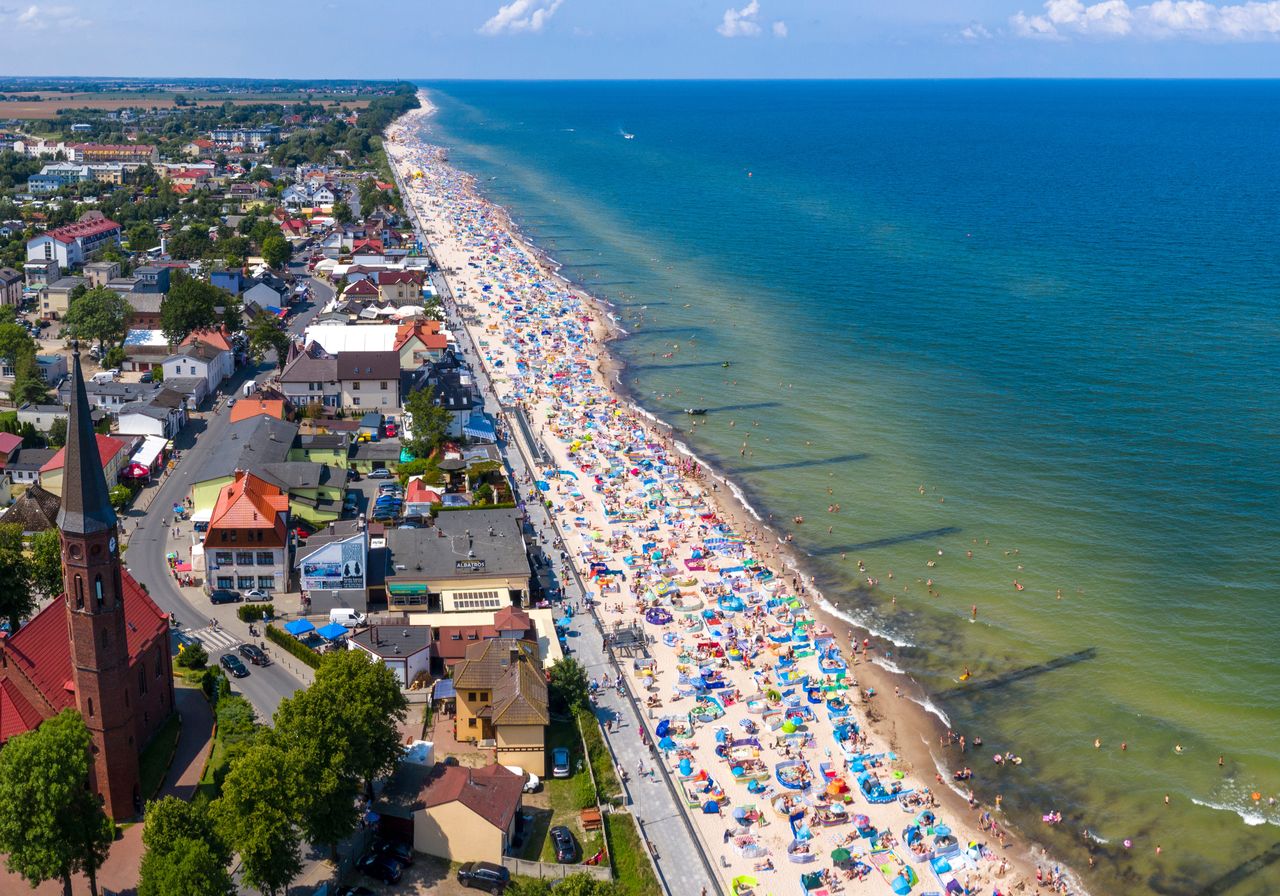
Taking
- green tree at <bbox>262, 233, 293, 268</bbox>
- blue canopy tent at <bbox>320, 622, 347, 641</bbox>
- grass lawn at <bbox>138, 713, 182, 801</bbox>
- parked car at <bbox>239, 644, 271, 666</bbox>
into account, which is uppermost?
green tree at <bbox>262, 233, 293, 268</bbox>

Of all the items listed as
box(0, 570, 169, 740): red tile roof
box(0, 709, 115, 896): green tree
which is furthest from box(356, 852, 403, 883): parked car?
box(0, 570, 169, 740): red tile roof

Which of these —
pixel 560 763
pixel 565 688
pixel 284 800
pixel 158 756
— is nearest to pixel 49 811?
pixel 284 800

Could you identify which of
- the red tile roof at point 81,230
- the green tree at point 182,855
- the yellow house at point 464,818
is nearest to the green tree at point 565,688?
the yellow house at point 464,818

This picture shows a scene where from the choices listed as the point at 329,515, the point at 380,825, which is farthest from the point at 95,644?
the point at 329,515

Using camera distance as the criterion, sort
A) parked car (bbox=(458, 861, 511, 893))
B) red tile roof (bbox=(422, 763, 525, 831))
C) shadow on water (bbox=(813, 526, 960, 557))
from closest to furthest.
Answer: parked car (bbox=(458, 861, 511, 893)) < red tile roof (bbox=(422, 763, 525, 831)) < shadow on water (bbox=(813, 526, 960, 557))

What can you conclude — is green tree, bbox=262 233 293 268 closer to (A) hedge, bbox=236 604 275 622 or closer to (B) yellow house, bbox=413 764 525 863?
(A) hedge, bbox=236 604 275 622

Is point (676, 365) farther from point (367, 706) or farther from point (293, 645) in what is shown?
point (367, 706)

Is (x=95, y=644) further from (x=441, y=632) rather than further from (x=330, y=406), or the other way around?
(x=330, y=406)

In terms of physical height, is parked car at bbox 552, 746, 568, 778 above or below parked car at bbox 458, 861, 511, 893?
above
